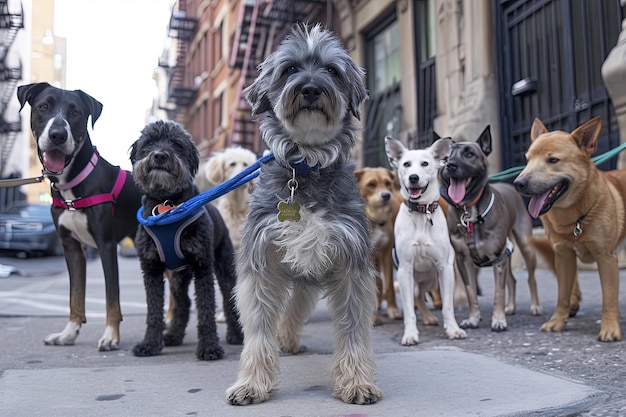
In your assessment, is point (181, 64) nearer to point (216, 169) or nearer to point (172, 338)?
point (216, 169)

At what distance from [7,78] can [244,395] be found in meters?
25.0

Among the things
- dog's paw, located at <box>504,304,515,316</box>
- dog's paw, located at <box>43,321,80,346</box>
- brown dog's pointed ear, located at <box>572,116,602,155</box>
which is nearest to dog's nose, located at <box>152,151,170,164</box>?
dog's paw, located at <box>43,321,80,346</box>

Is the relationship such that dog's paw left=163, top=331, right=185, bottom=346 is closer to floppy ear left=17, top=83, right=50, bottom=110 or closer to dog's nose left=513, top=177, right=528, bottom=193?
floppy ear left=17, top=83, right=50, bottom=110

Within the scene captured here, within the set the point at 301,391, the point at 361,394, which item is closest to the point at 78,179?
the point at 301,391

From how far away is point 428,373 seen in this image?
358 cm

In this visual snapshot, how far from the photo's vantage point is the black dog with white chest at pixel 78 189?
466cm

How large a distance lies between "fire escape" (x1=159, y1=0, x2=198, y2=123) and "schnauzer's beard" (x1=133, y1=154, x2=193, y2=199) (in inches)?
1339

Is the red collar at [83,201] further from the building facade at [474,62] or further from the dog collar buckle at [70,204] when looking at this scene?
the building facade at [474,62]

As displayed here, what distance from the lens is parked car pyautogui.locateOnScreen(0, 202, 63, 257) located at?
58.5ft

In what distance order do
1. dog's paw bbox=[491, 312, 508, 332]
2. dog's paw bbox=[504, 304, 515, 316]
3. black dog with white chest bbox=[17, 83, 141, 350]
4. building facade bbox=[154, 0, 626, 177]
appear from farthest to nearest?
building facade bbox=[154, 0, 626, 177] → dog's paw bbox=[504, 304, 515, 316] → dog's paw bbox=[491, 312, 508, 332] → black dog with white chest bbox=[17, 83, 141, 350]

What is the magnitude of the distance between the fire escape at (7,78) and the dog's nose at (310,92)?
1403cm

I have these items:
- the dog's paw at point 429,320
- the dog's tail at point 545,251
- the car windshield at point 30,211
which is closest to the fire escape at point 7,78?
the car windshield at point 30,211

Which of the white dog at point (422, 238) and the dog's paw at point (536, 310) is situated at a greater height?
the white dog at point (422, 238)

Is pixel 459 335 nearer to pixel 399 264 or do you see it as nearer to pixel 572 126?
pixel 399 264
